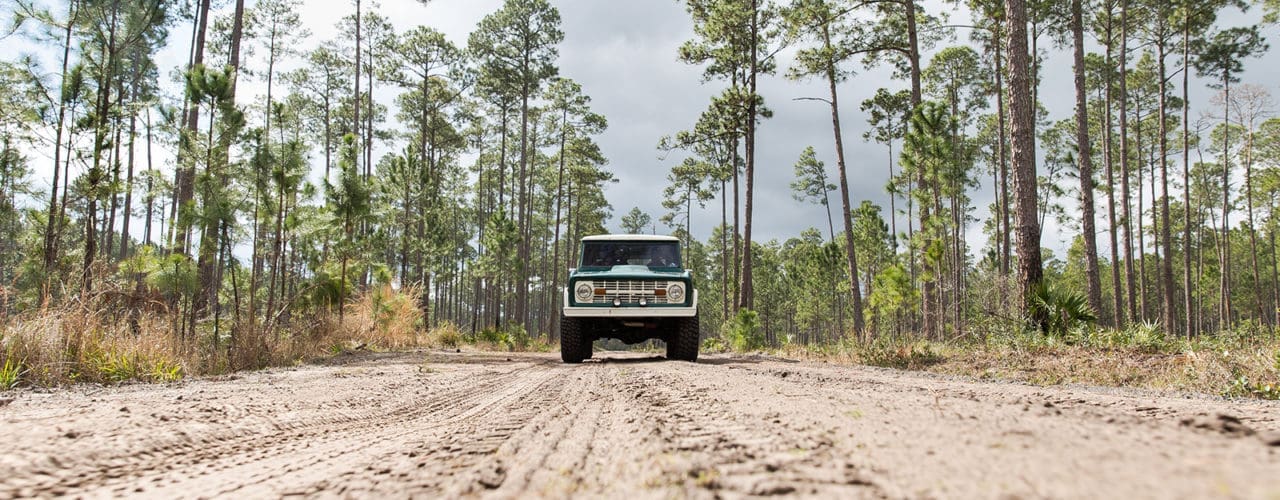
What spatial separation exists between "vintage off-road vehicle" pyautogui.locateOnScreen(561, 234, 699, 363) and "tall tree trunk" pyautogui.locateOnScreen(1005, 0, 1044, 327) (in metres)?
5.23

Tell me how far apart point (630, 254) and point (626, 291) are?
51.2 inches

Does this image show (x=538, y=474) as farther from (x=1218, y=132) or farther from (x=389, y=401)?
(x=1218, y=132)

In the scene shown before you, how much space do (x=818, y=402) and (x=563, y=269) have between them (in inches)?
2003

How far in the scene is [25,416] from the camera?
2.65 metres

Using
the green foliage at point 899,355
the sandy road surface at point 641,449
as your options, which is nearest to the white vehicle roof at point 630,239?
the green foliage at point 899,355

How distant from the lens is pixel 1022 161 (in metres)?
9.42

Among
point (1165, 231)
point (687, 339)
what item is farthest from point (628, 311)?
point (1165, 231)

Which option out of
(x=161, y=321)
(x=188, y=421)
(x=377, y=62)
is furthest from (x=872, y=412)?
(x=377, y=62)

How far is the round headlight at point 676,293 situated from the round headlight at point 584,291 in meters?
1.16

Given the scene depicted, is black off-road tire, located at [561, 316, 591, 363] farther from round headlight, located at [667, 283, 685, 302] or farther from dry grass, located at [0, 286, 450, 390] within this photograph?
dry grass, located at [0, 286, 450, 390]

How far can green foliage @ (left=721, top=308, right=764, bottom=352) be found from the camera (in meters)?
16.6

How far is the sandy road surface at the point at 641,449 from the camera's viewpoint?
1142mm

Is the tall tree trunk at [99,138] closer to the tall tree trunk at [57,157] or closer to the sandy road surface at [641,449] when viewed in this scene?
the tall tree trunk at [57,157]

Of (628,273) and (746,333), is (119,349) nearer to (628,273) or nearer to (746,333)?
(628,273)
